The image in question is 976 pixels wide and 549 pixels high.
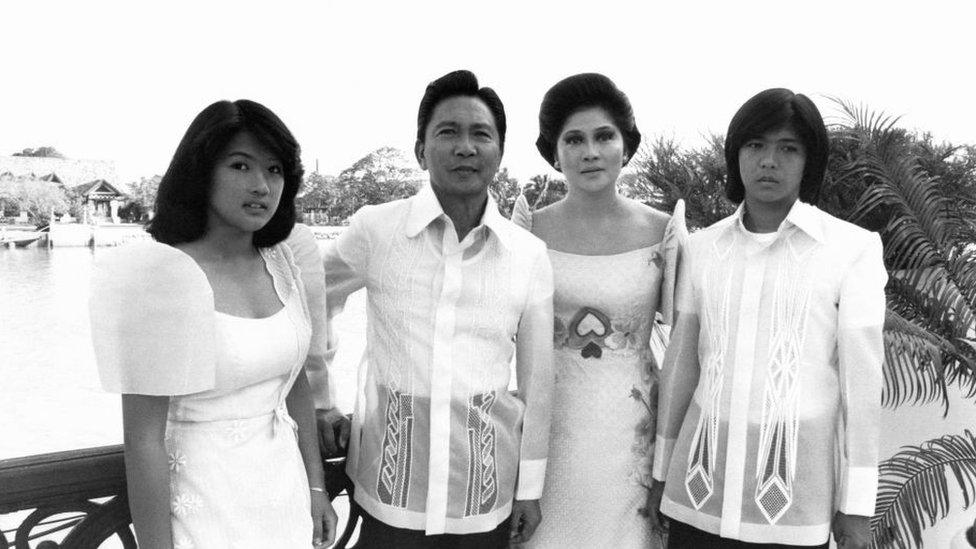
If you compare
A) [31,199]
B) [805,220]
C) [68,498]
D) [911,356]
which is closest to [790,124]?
[805,220]

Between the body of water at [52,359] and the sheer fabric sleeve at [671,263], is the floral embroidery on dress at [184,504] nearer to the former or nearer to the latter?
the sheer fabric sleeve at [671,263]

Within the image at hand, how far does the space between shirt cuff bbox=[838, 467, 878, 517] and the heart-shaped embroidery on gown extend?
0.70m

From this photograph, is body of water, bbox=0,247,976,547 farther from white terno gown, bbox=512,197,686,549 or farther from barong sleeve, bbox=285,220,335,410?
barong sleeve, bbox=285,220,335,410

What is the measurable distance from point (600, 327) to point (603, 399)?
205 millimetres

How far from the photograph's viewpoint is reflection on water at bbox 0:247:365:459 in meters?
22.0

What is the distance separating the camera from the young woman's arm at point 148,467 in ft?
3.59

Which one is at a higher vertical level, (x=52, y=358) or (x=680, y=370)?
(x=680, y=370)

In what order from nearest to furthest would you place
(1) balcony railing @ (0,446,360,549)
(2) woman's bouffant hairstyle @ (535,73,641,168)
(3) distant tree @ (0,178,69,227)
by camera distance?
(1) balcony railing @ (0,446,360,549) → (2) woman's bouffant hairstyle @ (535,73,641,168) → (3) distant tree @ (0,178,69,227)

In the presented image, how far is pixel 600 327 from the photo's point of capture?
193 centimetres

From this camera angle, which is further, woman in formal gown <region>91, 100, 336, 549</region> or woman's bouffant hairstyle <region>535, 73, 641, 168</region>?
woman's bouffant hairstyle <region>535, 73, 641, 168</region>

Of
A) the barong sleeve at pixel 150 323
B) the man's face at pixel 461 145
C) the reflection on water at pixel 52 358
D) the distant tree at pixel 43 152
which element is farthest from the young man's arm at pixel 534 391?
the distant tree at pixel 43 152

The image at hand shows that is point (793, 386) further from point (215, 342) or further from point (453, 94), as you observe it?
point (215, 342)

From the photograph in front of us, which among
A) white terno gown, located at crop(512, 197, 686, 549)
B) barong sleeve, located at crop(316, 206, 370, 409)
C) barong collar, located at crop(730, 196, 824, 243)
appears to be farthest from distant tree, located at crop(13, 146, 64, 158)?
barong collar, located at crop(730, 196, 824, 243)

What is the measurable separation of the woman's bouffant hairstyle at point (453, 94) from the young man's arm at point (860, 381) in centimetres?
92
